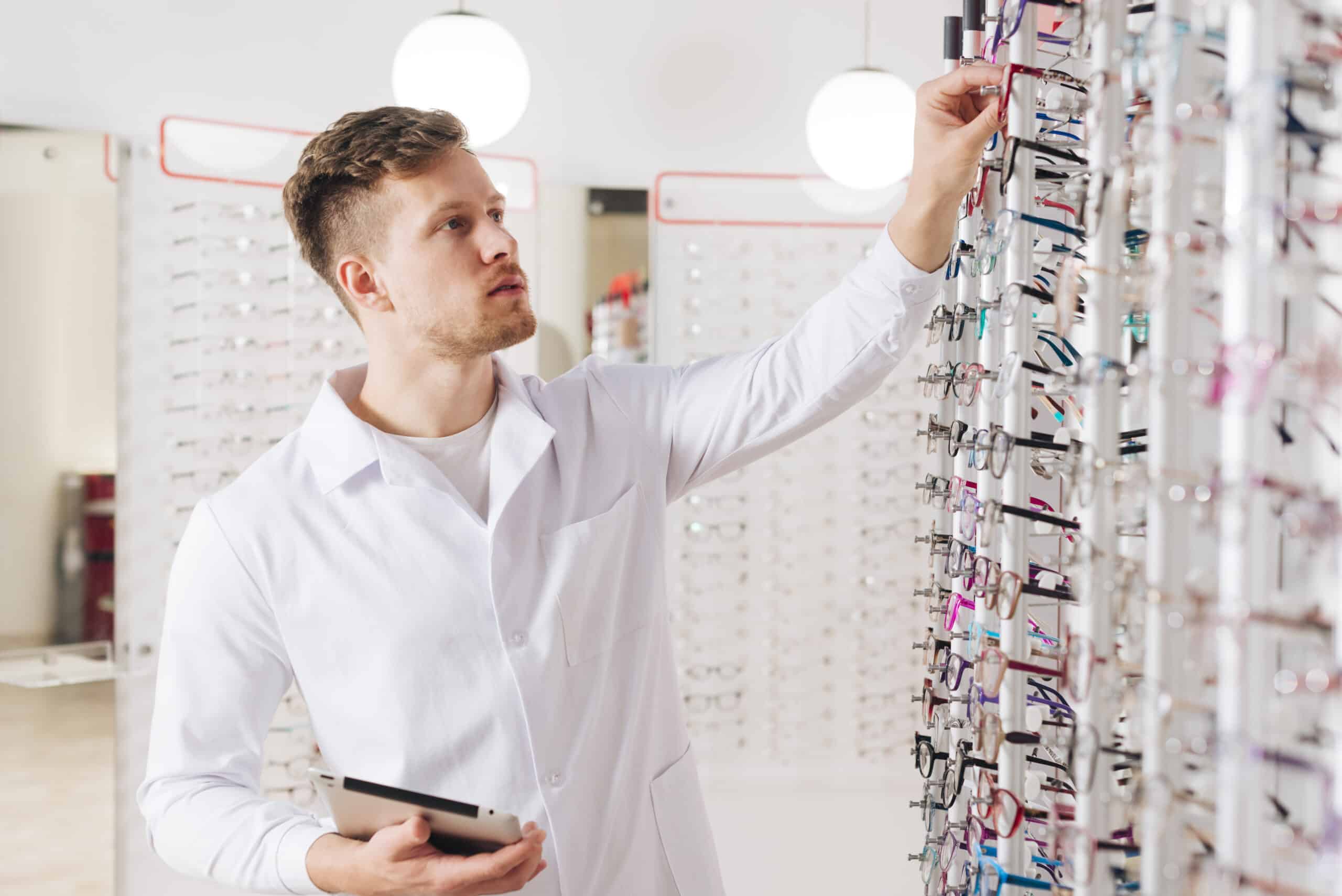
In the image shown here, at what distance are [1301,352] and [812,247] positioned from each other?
2843 millimetres

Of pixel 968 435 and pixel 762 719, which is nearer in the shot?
pixel 968 435

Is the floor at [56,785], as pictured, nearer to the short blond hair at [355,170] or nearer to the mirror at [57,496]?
the mirror at [57,496]

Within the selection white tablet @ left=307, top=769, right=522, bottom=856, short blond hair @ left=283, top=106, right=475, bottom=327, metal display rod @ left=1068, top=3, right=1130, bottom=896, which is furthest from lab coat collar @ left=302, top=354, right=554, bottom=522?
metal display rod @ left=1068, top=3, right=1130, bottom=896

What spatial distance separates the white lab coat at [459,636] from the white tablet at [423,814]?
18cm

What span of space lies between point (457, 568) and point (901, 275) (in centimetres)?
69

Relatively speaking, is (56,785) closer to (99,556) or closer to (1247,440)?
(99,556)

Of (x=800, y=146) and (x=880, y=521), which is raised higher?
(x=800, y=146)

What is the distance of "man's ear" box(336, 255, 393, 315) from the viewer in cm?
173

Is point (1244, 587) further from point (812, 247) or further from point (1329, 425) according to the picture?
point (812, 247)

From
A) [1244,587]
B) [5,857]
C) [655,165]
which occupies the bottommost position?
[5,857]

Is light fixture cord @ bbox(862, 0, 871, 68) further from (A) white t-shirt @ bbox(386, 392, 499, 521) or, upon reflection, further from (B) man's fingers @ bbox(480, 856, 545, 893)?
(B) man's fingers @ bbox(480, 856, 545, 893)

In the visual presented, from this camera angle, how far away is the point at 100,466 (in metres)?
3.02

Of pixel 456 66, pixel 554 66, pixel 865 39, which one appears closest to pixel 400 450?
pixel 456 66

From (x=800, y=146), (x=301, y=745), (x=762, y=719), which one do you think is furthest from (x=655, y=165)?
(x=301, y=745)
